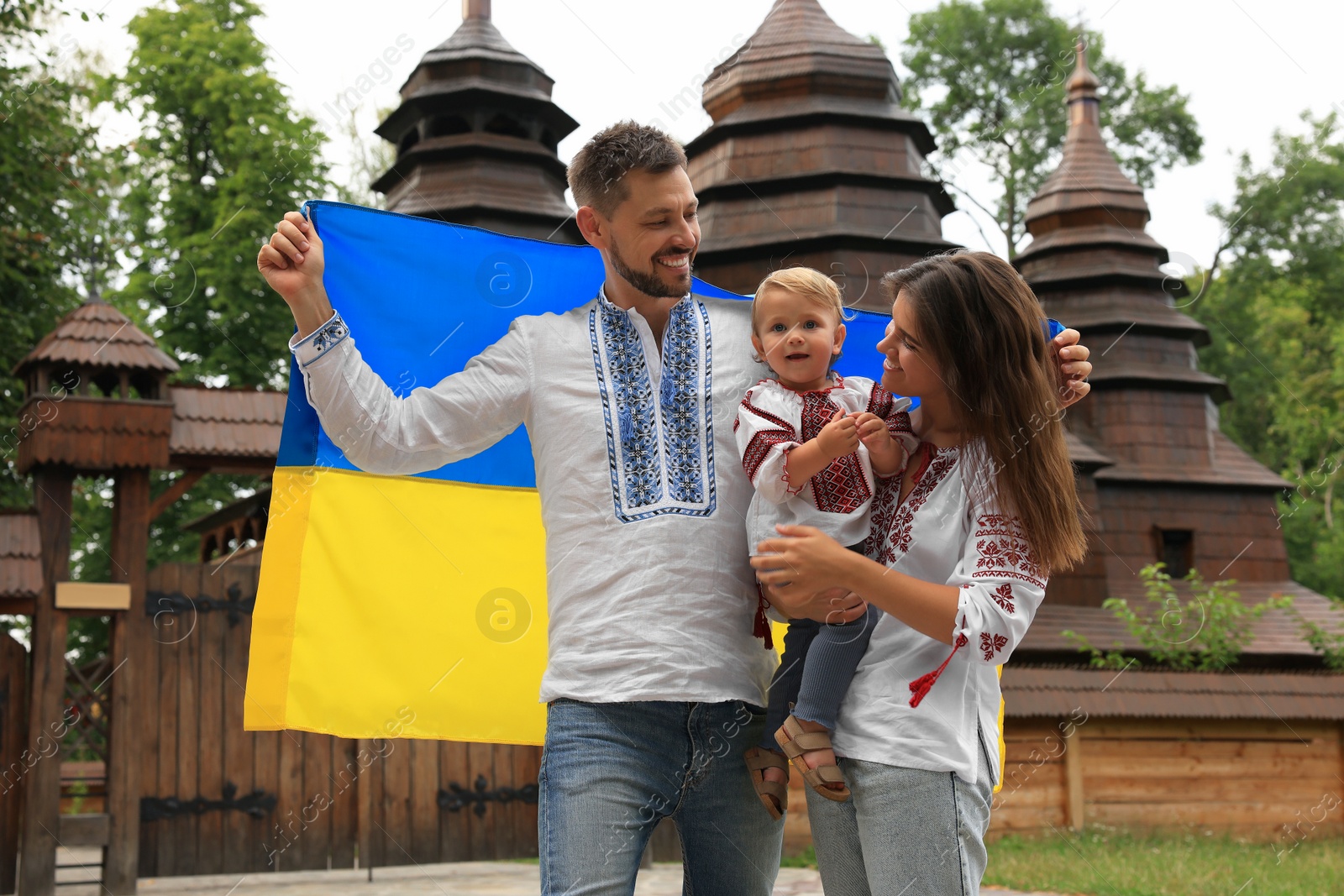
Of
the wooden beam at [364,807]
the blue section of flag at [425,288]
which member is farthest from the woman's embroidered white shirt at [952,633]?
the wooden beam at [364,807]

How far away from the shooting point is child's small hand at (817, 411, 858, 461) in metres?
2.52

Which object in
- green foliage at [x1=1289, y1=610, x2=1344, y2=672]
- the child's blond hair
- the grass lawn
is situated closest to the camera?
the child's blond hair

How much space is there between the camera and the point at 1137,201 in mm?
21531

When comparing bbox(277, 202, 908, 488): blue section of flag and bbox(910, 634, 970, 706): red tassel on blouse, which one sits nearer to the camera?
bbox(910, 634, 970, 706): red tassel on blouse

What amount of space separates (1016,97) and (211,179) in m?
20.5

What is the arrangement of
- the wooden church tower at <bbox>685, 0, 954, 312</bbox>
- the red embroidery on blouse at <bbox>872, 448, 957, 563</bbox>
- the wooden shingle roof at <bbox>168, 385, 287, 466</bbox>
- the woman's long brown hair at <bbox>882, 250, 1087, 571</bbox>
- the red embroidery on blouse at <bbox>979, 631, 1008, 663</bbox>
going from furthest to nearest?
1. the wooden church tower at <bbox>685, 0, 954, 312</bbox>
2. the wooden shingle roof at <bbox>168, 385, 287, 466</bbox>
3. the red embroidery on blouse at <bbox>872, 448, 957, 563</bbox>
4. the woman's long brown hair at <bbox>882, 250, 1087, 571</bbox>
5. the red embroidery on blouse at <bbox>979, 631, 1008, 663</bbox>

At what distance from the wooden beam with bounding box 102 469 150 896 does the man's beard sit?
7.15 m

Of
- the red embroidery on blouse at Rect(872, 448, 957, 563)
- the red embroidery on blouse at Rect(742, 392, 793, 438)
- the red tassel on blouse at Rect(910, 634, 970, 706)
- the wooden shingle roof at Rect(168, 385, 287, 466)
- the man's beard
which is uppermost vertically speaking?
the wooden shingle roof at Rect(168, 385, 287, 466)

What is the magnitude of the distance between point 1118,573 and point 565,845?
57.3 ft

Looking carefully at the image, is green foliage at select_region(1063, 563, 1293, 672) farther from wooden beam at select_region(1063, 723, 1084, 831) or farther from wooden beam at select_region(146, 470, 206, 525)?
wooden beam at select_region(146, 470, 206, 525)

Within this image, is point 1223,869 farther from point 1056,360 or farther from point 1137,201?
point 1137,201

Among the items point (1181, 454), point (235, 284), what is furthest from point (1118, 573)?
point (235, 284)

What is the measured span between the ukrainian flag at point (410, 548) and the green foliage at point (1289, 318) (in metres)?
30.3

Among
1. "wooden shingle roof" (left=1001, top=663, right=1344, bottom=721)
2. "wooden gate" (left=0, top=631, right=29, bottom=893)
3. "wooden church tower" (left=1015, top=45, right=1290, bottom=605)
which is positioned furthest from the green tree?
"wooden gate" (left=0, top=631, right=29, bottom=893)
